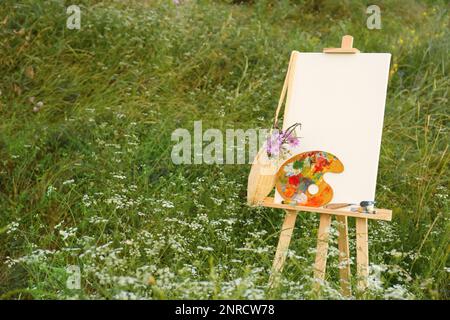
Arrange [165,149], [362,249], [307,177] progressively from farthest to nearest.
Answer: [165,149] < [307,177] < [362,249]

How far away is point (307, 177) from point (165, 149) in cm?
150

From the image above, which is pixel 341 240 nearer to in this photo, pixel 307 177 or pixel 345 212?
pixel 345 212

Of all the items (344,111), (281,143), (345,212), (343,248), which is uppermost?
(344,111)

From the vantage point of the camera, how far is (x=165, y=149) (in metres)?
4.72

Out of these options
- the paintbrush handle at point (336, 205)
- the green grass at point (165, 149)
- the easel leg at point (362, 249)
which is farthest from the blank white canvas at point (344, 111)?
the green grass at point (165, 149)

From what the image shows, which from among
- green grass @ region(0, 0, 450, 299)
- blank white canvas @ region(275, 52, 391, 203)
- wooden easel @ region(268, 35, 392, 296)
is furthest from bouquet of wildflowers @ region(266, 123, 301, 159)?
green grass @ region(0, 0, 450, 299)

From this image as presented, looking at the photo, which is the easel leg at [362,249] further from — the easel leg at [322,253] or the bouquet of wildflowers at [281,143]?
the bouquet of wildflowers at [281,143]

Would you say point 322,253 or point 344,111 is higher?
point 344,111

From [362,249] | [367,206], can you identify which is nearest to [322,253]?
[362,249]

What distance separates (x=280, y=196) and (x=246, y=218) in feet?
2.78

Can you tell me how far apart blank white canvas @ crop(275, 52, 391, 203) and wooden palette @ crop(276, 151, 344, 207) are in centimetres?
4

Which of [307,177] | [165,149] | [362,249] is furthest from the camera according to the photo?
[165,149]

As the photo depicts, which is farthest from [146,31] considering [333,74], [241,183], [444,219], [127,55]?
[444,219]

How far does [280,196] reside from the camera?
3510mm
